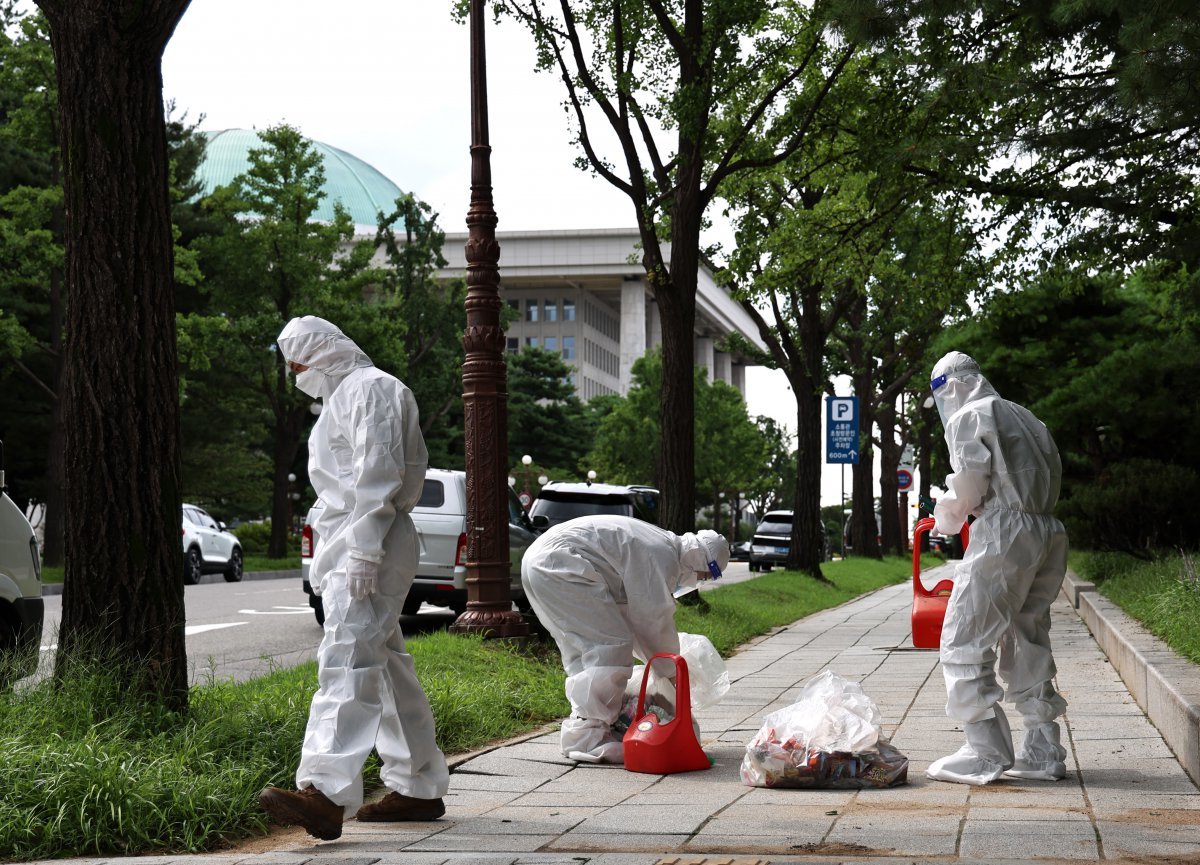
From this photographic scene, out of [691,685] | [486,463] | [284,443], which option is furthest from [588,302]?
[691,685]

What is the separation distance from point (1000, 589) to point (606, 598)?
1.81m

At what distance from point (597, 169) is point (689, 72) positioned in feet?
5.03

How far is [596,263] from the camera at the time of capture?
3937 inches

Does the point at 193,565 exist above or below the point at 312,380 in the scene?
below

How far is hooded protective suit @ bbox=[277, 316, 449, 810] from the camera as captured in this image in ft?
17.6

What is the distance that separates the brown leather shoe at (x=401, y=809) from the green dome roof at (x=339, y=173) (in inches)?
3483

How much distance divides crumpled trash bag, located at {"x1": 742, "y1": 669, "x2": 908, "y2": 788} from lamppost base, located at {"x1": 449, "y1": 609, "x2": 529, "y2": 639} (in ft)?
15.5

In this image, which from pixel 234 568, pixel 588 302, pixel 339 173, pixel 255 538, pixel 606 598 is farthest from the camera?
pixel 588 302

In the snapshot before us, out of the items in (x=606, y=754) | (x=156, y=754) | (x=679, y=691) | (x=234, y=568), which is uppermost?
(x=679, y=691)

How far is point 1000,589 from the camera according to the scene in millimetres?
6387

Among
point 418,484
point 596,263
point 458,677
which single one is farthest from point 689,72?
point 596,263

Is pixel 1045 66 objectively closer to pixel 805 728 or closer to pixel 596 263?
pixel 805 728

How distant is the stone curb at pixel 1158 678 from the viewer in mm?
6543

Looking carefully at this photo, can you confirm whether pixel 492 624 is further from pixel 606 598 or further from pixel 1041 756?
pixel 1041 756
